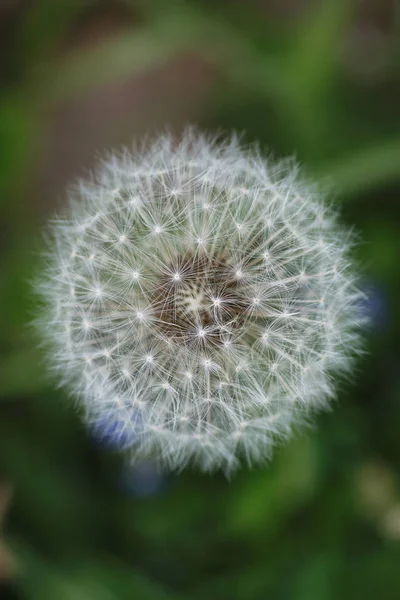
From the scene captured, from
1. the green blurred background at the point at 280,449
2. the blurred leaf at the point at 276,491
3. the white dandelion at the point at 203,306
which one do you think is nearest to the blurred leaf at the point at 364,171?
the green blurred background at the point at 280,449

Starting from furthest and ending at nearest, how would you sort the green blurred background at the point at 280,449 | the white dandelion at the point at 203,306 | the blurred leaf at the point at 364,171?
the green blurred background at the point at 280,449 < the blurred leaf at the point at 364,171 < the white dandelion at the point at 203,306

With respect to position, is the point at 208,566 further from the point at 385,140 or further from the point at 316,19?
the point at 316,19

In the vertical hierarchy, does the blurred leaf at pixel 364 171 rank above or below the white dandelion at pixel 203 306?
above

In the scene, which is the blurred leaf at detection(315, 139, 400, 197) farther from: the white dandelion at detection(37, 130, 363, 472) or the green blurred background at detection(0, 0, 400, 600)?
the white dandelion at detection(37, 130, 363, 472)

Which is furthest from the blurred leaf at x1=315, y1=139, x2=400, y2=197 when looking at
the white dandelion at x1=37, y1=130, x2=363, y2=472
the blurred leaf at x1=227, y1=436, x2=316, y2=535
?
the blurred leaf at x1=227, y1=436, x2=316, y2=535

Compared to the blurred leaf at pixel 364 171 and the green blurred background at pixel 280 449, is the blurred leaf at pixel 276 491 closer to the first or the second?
the green blurred background at pixel 280 449

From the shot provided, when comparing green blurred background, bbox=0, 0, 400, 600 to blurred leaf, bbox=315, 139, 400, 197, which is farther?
green blurred background, bbox=0, 0, 400, 600
